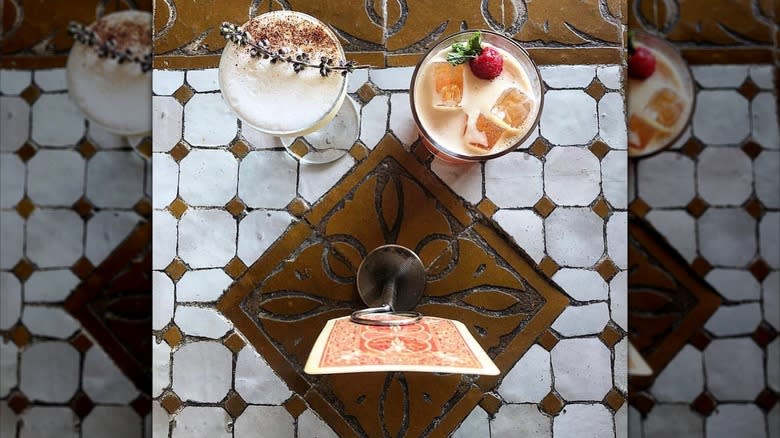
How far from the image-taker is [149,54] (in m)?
3.43

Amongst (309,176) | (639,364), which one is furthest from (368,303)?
(639,364)

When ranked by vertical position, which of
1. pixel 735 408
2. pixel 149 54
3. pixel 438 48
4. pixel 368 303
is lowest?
pixel 735 408

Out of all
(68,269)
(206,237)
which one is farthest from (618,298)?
(68,269)

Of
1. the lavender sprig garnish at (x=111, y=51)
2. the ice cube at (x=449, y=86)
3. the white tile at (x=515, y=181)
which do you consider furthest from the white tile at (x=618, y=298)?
the lavender sprig garnish at (x=111, y=51)

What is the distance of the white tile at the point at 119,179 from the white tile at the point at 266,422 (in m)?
1.56

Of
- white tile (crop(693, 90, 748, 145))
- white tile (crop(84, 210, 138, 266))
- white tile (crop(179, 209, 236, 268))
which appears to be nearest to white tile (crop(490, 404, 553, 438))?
white tile (crop(179, 209, 236, 268))

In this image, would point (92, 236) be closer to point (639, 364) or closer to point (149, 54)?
point (149, 54)

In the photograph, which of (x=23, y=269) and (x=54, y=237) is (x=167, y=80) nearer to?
(x=54, y=237)

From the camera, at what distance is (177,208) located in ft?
9.64

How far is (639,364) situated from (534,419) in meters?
0.71

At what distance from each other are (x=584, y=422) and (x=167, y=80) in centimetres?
226

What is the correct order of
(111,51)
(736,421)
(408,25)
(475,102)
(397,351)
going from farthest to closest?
1. (736,421)
2. (111,51)
3. (408,25)
4. (475,102)
5. (397,351)

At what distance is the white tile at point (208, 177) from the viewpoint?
294 cm

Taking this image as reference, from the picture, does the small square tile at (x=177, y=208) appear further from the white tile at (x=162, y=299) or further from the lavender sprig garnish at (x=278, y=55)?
the lavender sprig garnish at (x=278, y=55)
